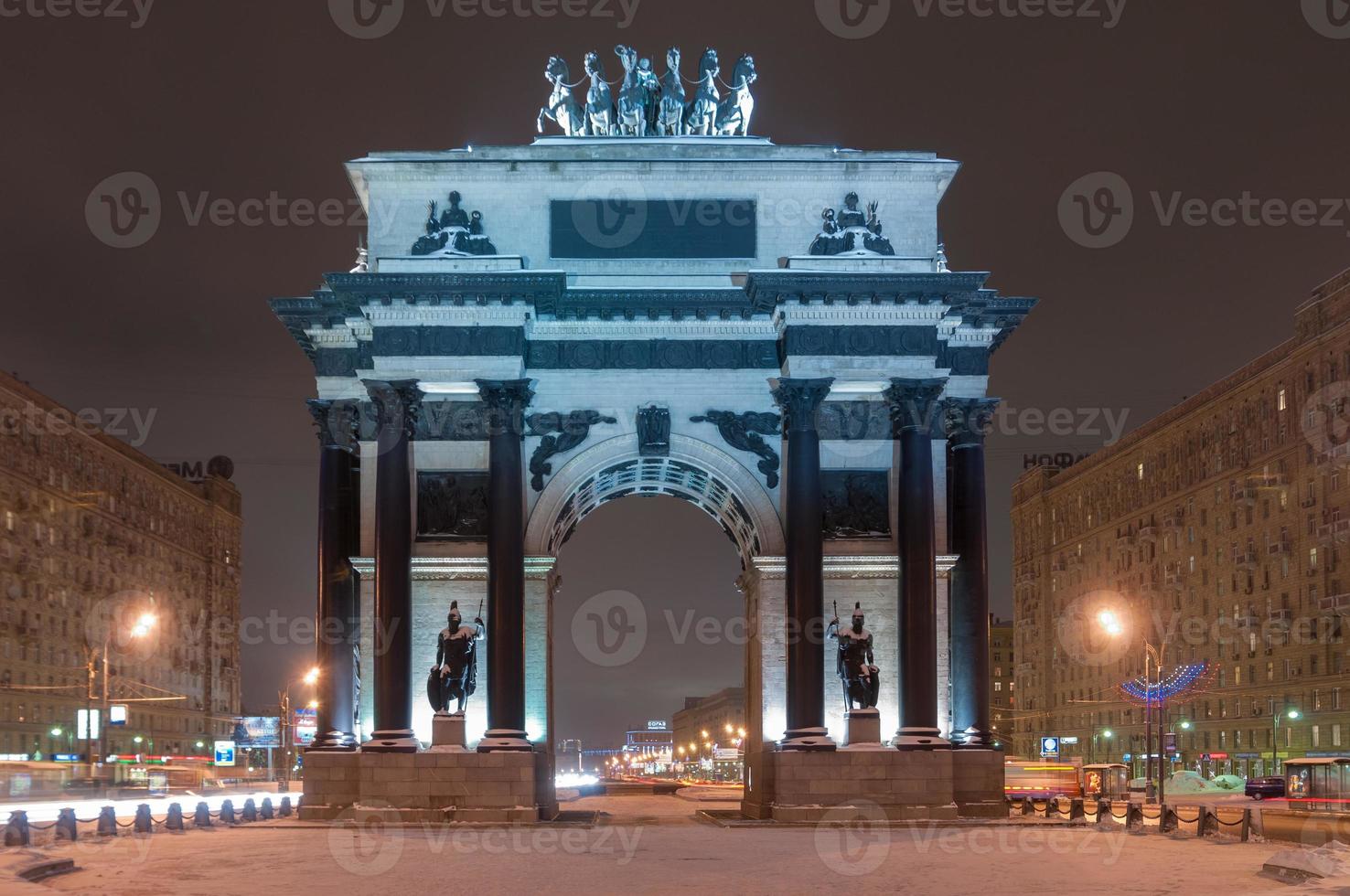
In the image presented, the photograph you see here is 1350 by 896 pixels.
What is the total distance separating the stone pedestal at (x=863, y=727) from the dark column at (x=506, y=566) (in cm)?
775

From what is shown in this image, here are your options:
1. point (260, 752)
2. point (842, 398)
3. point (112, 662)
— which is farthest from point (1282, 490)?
point (260, 752)

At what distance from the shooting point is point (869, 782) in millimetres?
39500

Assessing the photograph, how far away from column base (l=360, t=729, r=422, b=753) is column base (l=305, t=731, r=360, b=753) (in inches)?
69.1

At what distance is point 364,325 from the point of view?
139ft

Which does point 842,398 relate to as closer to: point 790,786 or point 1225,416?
point 790,786

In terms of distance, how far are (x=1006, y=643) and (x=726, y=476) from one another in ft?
456

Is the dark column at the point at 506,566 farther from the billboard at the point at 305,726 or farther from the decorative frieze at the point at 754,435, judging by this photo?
the billboard at the point at 305,726

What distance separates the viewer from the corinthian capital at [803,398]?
41.2 metres

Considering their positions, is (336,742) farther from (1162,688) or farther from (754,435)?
(1162,688)

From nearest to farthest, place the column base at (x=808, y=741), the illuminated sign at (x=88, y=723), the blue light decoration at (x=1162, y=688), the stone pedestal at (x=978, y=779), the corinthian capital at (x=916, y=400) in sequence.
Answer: the column base at (x=808, y=741), the stone pedestal at (x=978, y=779), the corinthian capital at (x=916, y=400), the blue light decoration at (x=1162, y=688), the illuminated sign at (x=88, y=723)

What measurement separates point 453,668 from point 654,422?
7858mm

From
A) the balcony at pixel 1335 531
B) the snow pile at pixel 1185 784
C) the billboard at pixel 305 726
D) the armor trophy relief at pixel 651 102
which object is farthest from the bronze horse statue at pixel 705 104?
the balcony at pixel 1335 531

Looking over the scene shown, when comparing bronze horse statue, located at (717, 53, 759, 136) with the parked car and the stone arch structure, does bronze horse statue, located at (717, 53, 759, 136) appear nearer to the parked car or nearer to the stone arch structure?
the stone arch structure

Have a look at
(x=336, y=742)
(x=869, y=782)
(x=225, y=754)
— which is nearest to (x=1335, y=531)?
(x=869, y=782)
